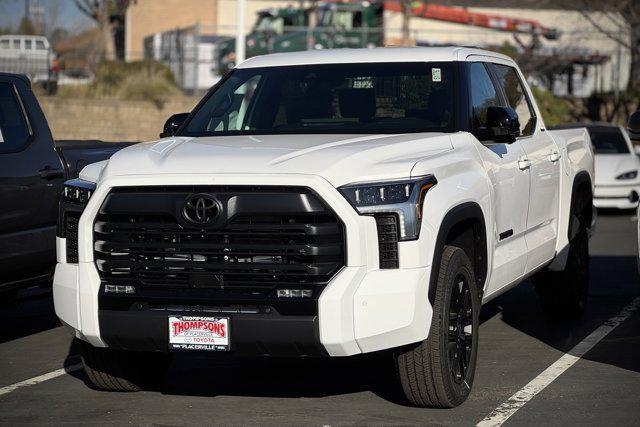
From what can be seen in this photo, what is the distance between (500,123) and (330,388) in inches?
73.4

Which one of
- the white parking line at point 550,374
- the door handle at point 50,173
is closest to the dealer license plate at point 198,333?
the white parking line at point 550,374

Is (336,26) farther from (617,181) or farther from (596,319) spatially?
(596,319)

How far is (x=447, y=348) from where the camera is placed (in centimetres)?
645

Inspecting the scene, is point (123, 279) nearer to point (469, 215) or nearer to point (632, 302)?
point (469, 215)

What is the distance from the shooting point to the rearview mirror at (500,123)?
24.3 feet

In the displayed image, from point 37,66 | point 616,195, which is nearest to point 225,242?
point 616,195

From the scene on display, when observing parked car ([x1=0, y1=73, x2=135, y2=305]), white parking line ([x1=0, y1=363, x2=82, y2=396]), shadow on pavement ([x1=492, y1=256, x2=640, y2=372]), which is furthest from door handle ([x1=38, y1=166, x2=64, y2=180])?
shadow on pavement ([x1=492, y1=256, x2=640, y2=372])

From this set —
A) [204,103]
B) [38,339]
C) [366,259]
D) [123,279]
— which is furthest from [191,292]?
[38,339]

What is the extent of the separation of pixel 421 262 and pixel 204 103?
2.48 meters

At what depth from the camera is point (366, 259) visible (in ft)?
19.6

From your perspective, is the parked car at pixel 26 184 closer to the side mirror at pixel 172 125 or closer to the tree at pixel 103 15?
the side mirror at pixel 172 125

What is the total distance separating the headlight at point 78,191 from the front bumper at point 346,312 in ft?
1.14

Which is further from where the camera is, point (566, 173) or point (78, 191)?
point (566, 173)

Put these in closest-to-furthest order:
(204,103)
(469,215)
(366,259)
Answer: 1. (366,259)
2. (469,215)
3. (204,103)
